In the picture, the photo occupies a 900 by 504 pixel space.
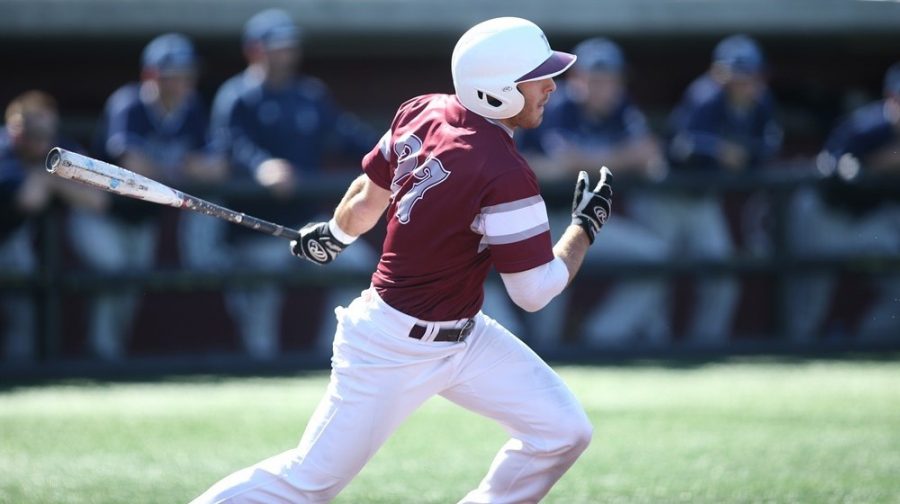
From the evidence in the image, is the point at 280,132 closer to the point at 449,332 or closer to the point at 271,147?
the point at 271,147

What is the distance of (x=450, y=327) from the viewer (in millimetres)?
4875

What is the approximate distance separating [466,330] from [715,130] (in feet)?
23.1

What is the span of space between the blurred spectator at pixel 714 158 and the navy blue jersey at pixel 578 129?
524 millimetres

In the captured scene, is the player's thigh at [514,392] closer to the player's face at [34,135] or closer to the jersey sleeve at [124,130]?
the player's face at [34,135]

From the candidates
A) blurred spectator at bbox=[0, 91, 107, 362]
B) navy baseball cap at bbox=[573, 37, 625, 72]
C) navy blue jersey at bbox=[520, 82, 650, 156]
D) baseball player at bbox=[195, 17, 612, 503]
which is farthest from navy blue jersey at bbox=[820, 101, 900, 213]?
baseball player at bbox=[195, 17, 612, 503]

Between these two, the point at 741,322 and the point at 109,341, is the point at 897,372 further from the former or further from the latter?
the point at 109,341

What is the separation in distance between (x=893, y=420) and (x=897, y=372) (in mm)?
2145

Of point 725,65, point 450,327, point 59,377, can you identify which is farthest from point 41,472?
point 725,65

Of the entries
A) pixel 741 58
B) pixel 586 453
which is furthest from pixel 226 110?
pixel 586 453

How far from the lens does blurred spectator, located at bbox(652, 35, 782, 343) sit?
11.2 meters

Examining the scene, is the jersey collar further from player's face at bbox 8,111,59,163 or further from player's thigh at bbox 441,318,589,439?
player's face at bbox 8,111,59,163

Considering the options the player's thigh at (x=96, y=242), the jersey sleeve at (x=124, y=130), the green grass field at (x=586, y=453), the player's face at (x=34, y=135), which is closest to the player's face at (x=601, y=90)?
the green grass field at (x=586, y=453)

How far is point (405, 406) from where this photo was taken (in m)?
4.80

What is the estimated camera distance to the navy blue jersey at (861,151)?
1138 centimetres
